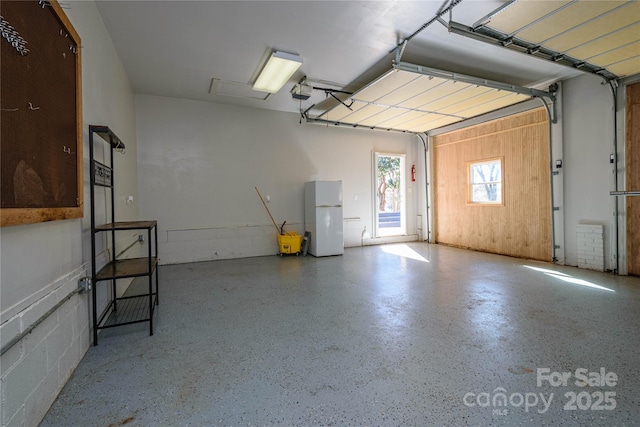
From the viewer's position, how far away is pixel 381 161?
8.25 m

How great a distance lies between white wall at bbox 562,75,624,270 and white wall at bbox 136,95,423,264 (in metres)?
4.12

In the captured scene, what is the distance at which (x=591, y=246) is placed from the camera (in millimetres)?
4664

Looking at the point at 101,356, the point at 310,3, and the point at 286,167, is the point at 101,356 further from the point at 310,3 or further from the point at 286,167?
the point at 286,167

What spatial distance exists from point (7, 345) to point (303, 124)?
621cm

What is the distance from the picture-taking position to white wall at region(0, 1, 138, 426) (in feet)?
4.35

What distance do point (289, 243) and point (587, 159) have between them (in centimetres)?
550

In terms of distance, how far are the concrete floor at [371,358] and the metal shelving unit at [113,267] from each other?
20cm

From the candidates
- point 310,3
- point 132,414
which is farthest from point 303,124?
point 132,414

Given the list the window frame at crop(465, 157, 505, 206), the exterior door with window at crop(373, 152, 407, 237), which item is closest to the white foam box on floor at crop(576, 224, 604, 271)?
the window frame at crop(465, 157, 505, 206)

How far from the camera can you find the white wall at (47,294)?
4.35ft

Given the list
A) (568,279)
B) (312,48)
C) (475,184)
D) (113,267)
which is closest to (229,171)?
(312,48)

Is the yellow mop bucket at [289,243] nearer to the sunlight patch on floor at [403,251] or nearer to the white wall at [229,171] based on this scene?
the white wall at [229,171]

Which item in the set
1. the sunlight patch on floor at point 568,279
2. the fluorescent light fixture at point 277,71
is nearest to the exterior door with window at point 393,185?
the sunlight patch on floor at point 568,279

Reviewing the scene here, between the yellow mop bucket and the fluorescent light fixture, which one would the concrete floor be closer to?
the yellow mop bucket
